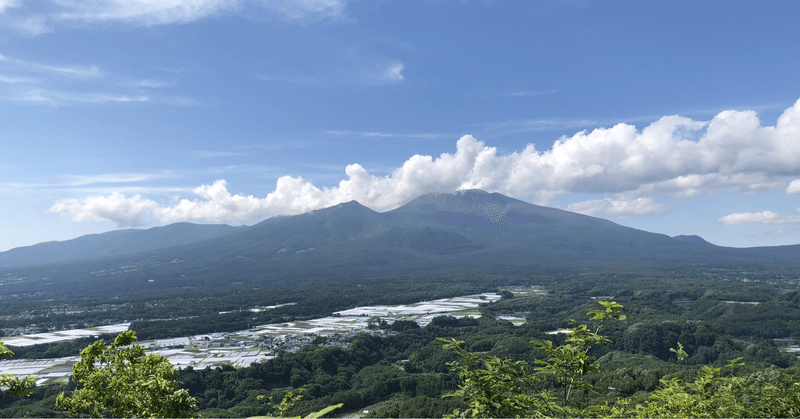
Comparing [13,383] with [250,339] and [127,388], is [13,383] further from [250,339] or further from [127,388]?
[250,339]

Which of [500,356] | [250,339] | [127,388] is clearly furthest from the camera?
[250,339]

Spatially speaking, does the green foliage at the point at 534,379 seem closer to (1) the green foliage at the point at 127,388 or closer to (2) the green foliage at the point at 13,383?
(1) the green foliage at the point at 127,388

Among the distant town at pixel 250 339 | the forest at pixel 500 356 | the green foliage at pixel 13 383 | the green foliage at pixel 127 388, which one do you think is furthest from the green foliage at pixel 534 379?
the distant town at pixel 250 339

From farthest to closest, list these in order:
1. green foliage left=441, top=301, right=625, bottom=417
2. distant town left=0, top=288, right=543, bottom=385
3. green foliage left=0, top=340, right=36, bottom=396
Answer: distant town left=0, top=288, right=543, bottom=385 → green foliage left=0, top=340, right=36, bottom=396 → green foliage left=441, top=301, right=625, bottom=417

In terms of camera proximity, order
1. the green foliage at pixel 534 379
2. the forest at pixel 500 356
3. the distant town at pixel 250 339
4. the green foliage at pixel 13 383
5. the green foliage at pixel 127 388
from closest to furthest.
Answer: the green foliage at pixel 534 379
the green foliage at pixel 127 388
the green foliage at pixel 13 383
the forest at pixel 500 356
the distant town at pixel 250 339

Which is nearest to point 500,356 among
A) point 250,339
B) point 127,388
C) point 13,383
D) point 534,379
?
point 534,379

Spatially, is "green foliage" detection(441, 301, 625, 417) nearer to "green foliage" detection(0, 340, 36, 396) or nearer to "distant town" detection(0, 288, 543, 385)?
"green foliage" detection(0, 340, 36, 396)

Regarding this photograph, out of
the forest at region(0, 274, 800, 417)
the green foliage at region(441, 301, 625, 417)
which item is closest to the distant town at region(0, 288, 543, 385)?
the forest at region(0, 274, 800, 417)
